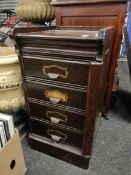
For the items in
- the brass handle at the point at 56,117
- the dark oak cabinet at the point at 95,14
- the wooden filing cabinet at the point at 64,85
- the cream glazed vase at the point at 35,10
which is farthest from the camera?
the cream glazed vase at the point at 35,10

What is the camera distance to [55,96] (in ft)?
2.82

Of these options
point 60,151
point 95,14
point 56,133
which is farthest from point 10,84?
point 95,14

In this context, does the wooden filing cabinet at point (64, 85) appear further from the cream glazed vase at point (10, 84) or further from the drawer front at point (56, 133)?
the cream glazed vase at point (10, 84)

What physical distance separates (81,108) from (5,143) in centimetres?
42

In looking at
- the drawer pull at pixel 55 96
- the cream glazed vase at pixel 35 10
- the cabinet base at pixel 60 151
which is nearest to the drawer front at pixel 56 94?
the drawer pull at pixel 55 96

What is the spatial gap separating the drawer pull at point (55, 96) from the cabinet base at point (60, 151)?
1.06ft

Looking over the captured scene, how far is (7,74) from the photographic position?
980 millimetres

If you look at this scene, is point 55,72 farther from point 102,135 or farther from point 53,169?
point 102,135

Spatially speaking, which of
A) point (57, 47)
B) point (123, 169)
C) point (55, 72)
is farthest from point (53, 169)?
point (57, 47)

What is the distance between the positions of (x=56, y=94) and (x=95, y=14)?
0.63 metres

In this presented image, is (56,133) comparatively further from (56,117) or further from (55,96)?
(55,96)

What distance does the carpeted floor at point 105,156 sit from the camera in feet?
3.25

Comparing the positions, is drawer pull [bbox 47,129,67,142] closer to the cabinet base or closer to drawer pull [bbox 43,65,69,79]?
the cabinet base

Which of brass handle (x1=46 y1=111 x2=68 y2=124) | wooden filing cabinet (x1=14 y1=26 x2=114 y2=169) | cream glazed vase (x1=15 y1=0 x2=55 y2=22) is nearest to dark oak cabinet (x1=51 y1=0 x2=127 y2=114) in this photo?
cream glazed vase (x1=15 y1=0 x2=55 y2=22)
